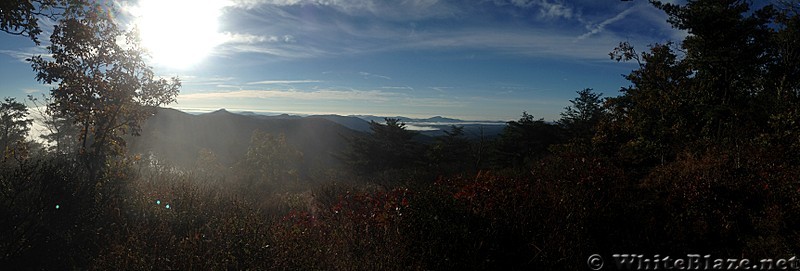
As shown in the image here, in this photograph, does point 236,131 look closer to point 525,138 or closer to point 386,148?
point 386,148

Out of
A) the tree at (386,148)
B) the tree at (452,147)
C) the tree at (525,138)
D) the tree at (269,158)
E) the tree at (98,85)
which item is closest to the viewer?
the tree at (98,85)

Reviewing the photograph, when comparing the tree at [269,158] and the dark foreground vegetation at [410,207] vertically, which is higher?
the dark foreground vegetation at [410,207]

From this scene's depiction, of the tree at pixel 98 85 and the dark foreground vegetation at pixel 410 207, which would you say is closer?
the dark foreground vegetation at pixel 410 207

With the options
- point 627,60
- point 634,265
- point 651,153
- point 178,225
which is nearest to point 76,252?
point 178,225

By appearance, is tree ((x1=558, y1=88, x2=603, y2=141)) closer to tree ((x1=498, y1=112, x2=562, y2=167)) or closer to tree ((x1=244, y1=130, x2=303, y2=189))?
tree ((x1=498, y1=112, x2=562, y2=167))

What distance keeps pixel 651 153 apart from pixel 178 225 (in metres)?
16.6

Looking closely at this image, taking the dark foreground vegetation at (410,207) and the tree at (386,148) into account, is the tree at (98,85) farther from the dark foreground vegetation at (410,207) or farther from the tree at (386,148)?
the tree at (386,148)

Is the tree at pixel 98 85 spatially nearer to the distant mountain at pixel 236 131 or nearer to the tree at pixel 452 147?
the tree at pixel 452 147

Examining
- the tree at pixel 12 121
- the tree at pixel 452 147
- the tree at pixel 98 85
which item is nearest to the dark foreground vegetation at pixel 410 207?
the tree at pixel 98 85

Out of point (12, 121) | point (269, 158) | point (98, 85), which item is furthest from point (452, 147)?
point (12, 121)

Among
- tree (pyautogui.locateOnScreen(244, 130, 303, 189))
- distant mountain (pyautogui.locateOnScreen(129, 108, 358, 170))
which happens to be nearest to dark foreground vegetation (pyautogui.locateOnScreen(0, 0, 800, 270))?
tree (pyautogui.locateOnScreen(244, 130, 303, 189))

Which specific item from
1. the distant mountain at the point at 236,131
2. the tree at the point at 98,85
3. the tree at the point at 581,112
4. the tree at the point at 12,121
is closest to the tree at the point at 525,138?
the tree at the point at 581,112

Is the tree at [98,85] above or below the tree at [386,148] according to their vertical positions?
above

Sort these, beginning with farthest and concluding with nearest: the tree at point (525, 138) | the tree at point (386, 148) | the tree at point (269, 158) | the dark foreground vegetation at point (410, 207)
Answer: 1. the tree at point (386, 148)
2. the tree at point (525, 138)
3. the tree at point (269, 158)
4. the dark foreground vegetation at point (410, 207)
